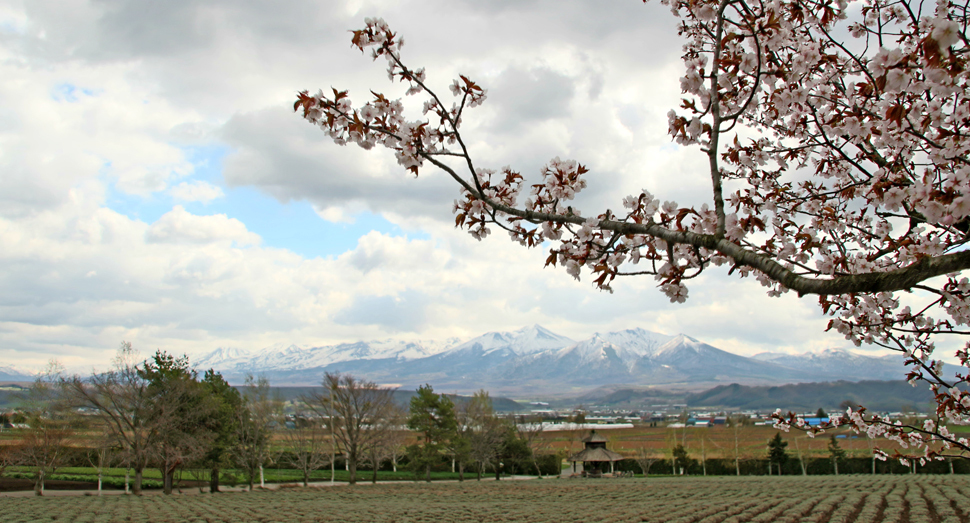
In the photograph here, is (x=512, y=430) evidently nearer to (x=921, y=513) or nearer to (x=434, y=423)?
(x=434, y=423)

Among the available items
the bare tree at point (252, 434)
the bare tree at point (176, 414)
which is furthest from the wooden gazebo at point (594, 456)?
the bare tree at point (176, 414)

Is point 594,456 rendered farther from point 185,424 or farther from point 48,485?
point 48,485

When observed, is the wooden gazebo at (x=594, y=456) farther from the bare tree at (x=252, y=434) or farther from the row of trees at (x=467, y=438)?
the bare tree at (x=252, y=434)

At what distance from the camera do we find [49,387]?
33750 mm

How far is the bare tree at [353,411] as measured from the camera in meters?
39.3

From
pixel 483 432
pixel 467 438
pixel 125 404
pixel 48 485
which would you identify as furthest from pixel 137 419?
pixel 483 432

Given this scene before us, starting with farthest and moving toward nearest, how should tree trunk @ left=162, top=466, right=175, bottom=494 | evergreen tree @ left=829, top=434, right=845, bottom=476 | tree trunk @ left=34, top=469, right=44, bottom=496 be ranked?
evergreen tree @ left=829, top=434, right=845, bottom=476, tree trunk @ left=162, top=466, right=175, bottom=494, tree trunk @ left=34, top=469, right=44, bottom=496

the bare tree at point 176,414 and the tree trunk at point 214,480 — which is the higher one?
the bare tree at point 176,414

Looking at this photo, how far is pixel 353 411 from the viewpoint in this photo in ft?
131

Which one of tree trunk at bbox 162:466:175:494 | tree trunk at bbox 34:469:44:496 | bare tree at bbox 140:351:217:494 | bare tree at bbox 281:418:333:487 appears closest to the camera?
bare tree at bbox 140:351:217:494

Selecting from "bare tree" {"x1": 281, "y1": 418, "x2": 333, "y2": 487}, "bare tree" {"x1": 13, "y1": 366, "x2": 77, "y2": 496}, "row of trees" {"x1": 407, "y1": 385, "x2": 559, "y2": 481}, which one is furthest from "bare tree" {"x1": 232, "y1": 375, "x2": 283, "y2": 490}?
"row of trees" {"x1": 407, "y1": 385, "x2": 559, "y2": 481}

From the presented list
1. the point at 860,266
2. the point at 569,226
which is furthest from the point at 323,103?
the point at 860,266

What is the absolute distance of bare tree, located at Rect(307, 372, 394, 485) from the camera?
39312 mm

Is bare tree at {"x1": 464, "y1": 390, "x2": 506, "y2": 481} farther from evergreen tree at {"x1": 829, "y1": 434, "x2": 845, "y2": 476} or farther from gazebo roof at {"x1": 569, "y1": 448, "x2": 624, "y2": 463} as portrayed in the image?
evergreen tree at {"x1": 829, "y1": 434, "x2": 845, "y2": 476}
